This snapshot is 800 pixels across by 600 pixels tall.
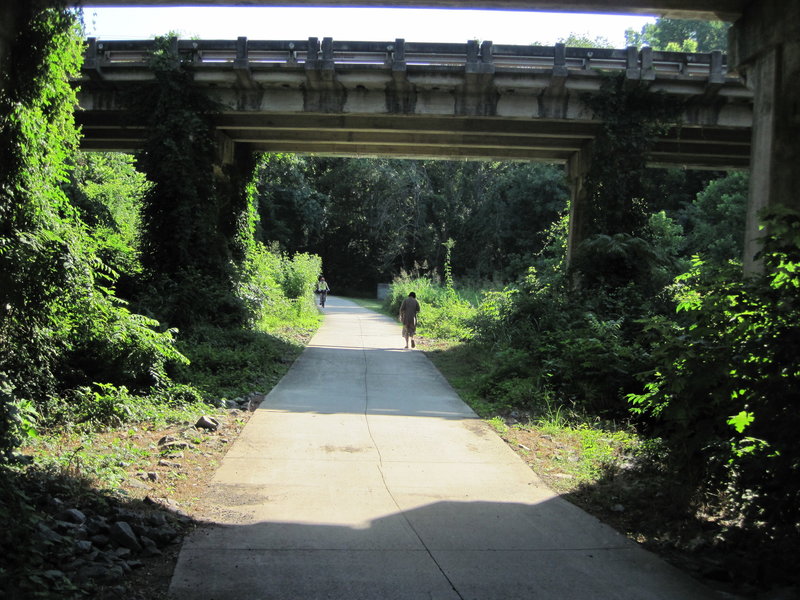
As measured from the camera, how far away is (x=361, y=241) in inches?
2314

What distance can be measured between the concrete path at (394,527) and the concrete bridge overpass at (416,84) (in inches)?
414

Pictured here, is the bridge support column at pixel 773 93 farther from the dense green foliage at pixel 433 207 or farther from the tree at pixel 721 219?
the dense green foliage at pixel 433 207

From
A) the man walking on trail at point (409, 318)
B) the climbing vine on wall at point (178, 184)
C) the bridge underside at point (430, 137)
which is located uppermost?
the bridge underside at point (430, 137)

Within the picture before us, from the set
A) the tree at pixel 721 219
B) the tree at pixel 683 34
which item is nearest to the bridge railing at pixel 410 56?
the tree at pixel 721 219

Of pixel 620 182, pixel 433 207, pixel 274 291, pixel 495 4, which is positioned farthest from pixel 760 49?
pixel 433 207

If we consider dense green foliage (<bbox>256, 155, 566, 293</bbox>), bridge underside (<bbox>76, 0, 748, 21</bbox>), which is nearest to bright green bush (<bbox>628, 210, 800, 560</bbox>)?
bridge underside (<bbox>76, 0, 748, 21</bbox>)

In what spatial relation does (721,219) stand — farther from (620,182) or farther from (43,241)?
(43,241)

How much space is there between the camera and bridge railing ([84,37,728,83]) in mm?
16609

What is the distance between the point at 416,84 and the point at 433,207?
3007cm

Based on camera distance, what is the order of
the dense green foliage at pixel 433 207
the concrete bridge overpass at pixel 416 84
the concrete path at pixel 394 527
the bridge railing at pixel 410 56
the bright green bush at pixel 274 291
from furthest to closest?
the dense green foliage at pixel 433 207 → the bright green bush at pixel 274 291 → the concrete bridge overpass at pixel 416 84 → the bridge railing at pixel 410 56 → the concrete path at pixel 394 527

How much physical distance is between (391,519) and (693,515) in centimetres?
255

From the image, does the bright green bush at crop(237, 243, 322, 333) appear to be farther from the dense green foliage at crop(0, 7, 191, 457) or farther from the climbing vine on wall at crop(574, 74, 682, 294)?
the dense green foliage at crop(0, 7, 191, 457)

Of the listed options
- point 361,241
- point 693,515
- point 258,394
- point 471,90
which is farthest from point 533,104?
point 361,241

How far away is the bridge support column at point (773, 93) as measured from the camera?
7.93 metres
